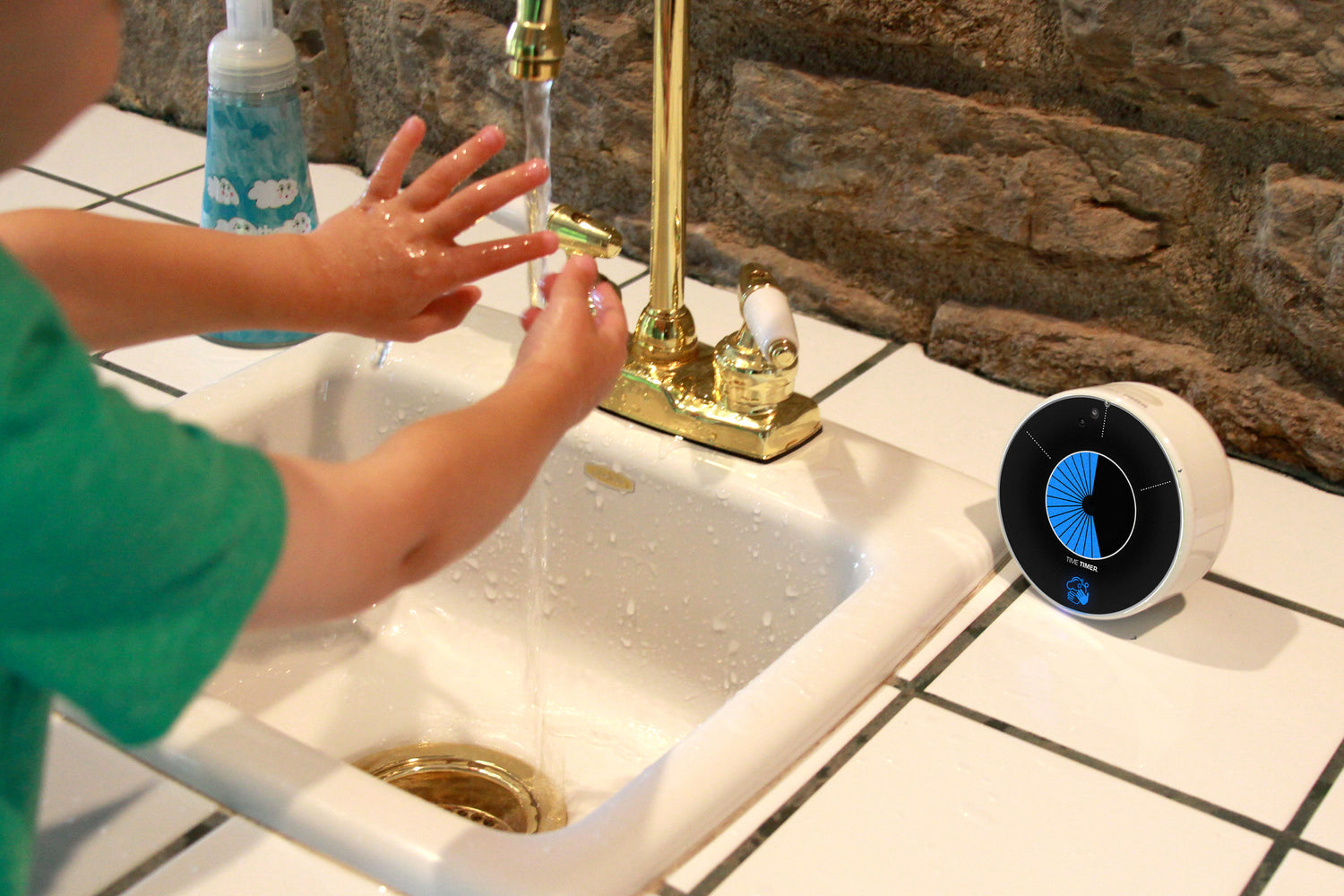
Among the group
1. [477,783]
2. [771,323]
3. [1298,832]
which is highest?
[771,323]

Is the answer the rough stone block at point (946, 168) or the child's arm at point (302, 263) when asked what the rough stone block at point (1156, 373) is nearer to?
the rough stone block at point (946, 168)

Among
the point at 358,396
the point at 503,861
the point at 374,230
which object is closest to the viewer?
the point at 503,861

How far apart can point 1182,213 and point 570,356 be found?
0.45 meters

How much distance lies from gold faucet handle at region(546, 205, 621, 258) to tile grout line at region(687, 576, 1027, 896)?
0.90 feet

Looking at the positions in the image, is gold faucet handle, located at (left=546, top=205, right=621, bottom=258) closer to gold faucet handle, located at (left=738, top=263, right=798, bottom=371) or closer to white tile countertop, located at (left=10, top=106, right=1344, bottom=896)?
gold faucet handle, located at (left=738, top=263, right=798, bottom=371)

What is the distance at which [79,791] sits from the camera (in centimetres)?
56

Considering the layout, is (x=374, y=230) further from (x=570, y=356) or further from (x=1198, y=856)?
(x=1198, y=856)

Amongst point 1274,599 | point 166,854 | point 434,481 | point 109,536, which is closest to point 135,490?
point 109,536

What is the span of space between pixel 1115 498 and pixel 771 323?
0.62ft

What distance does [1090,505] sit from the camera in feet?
2.21

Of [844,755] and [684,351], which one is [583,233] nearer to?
[684,351]

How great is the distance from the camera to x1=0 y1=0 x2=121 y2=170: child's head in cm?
39

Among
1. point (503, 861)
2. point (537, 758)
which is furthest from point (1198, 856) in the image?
point (537, 758)

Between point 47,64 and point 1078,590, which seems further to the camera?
point 1078,590
